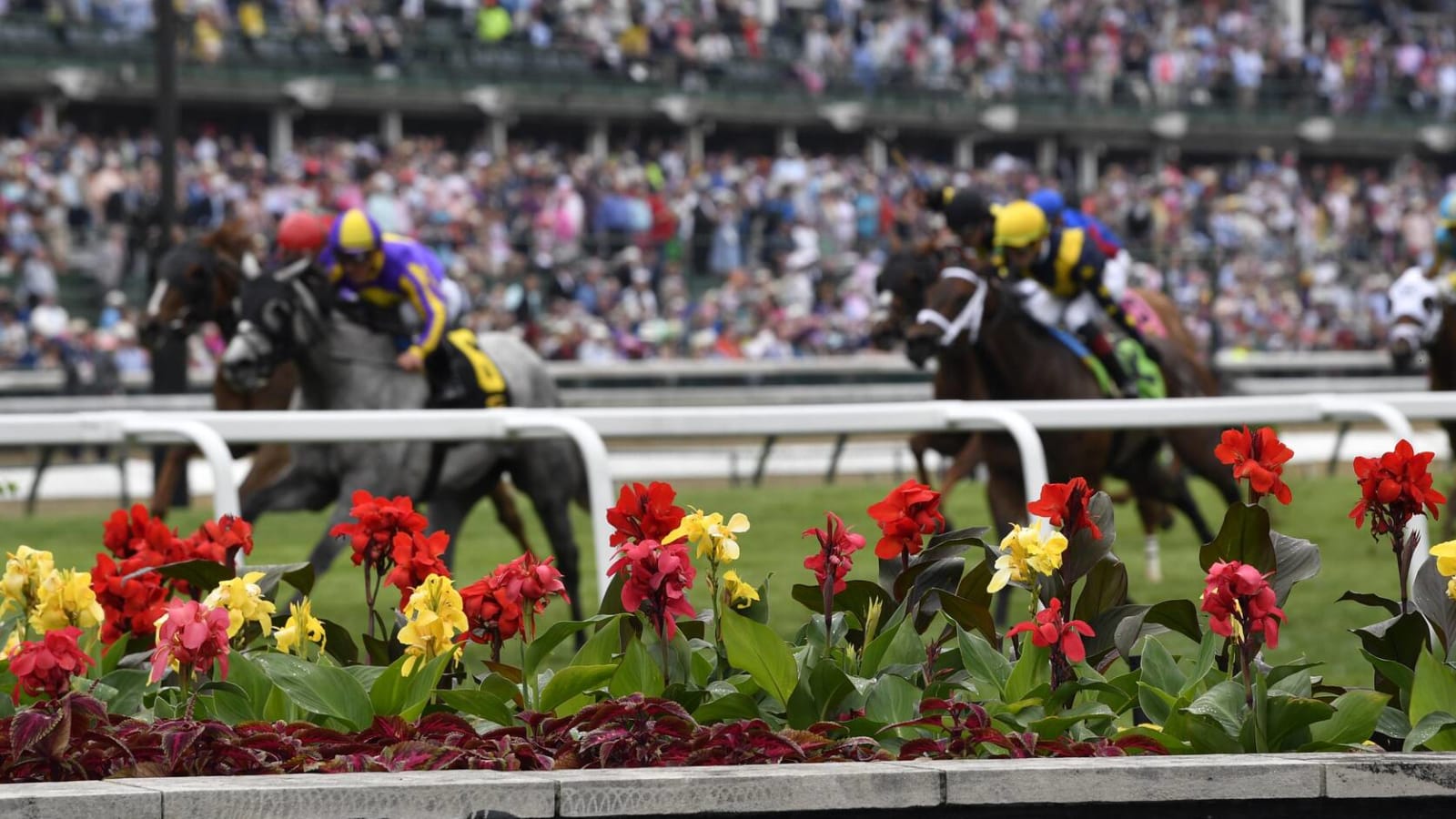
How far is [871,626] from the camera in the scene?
11.2ft

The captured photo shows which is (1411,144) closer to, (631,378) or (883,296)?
(631,378)

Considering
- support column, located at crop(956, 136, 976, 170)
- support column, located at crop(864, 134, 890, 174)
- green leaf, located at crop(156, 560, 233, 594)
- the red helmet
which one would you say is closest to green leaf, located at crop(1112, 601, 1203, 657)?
green leaf, located at crop(156, 560, 233, 594)

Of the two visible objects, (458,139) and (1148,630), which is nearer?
(1148,630)

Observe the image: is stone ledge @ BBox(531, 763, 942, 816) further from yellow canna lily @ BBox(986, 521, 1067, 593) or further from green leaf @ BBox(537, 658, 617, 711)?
yellow canna lily @ BBox(986, 521, 1067, 593)

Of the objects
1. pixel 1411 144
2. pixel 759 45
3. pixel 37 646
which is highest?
pixel 37 646

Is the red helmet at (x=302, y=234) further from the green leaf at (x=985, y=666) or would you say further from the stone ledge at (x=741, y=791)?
the stone ledge at (x=741, y=791)

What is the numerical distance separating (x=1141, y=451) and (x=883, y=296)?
1.35 meters

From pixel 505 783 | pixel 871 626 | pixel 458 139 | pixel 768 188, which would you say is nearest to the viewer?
pixel 505 783

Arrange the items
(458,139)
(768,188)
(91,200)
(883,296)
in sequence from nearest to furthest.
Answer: (883,296) < (91,200) < (768,188) < (458,139)

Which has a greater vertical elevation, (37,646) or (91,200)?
(37,646)

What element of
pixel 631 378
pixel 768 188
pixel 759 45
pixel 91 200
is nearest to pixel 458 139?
pixel 759 45

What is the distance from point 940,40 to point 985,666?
29889 mm

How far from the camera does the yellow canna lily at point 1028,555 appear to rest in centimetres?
323

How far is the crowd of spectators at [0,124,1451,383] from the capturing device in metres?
19.1
